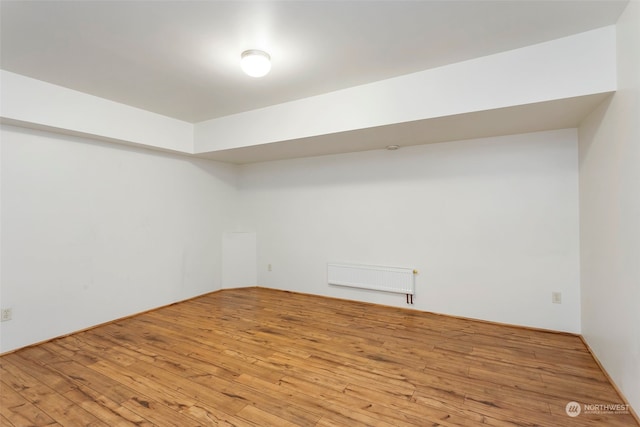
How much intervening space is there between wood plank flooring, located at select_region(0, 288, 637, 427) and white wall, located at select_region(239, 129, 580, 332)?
0.40 meters

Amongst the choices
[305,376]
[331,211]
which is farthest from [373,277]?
[305,376]

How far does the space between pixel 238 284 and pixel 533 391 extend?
4.14m

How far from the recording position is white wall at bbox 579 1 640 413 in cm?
Result: 181

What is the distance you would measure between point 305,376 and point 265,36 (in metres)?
2.57

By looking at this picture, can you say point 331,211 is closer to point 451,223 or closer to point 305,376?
point 451,223

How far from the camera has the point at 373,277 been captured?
4.11 meters

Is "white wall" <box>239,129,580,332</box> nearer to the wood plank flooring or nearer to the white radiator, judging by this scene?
the white radiator

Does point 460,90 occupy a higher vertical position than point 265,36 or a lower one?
lower

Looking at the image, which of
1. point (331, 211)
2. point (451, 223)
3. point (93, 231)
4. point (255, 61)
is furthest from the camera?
point (331, 211)

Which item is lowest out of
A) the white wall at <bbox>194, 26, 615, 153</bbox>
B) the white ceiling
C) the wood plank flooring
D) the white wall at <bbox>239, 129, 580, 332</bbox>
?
the wood plank flooring

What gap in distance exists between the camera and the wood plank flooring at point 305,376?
6.30 ft

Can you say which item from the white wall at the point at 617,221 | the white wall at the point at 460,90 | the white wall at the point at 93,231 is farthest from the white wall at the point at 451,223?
the white wall at the point at 93,231

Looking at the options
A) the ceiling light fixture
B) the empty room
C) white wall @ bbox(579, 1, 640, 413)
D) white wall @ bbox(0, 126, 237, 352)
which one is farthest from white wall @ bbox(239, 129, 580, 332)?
the ceiling light fixture

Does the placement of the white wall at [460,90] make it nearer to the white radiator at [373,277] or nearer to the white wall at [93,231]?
the white wall at [93,231]
